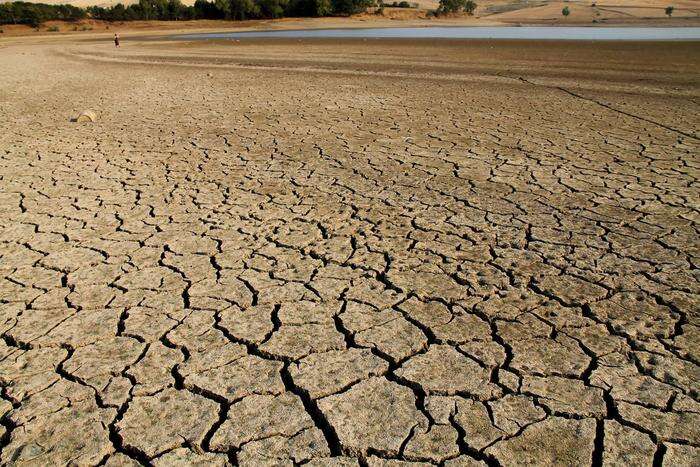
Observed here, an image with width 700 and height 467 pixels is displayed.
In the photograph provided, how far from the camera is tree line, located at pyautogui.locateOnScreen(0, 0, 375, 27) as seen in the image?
4725 cm

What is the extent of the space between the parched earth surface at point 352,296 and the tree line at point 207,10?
150 feet

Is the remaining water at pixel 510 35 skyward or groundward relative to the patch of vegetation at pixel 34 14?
groundward

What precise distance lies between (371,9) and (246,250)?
56.9 m

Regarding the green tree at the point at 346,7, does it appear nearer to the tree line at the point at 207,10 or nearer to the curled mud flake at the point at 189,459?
the tree line at the point at 207,10

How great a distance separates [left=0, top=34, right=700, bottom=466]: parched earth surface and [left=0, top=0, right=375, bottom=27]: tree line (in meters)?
45.6

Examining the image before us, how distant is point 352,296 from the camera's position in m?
2.84

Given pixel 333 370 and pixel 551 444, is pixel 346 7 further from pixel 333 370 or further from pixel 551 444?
pixel 551 444

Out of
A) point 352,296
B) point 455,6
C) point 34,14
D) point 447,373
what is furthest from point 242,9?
point 447,373

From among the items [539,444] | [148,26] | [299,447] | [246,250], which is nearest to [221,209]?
[246,250]

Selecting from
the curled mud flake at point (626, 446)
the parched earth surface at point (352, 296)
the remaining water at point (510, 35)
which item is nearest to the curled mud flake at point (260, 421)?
the parched earth surface at point (352, 296)

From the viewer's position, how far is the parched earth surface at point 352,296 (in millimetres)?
1913

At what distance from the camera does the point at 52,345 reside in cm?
243

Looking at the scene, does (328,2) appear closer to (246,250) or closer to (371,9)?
(371,9)

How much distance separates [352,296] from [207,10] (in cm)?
5323
